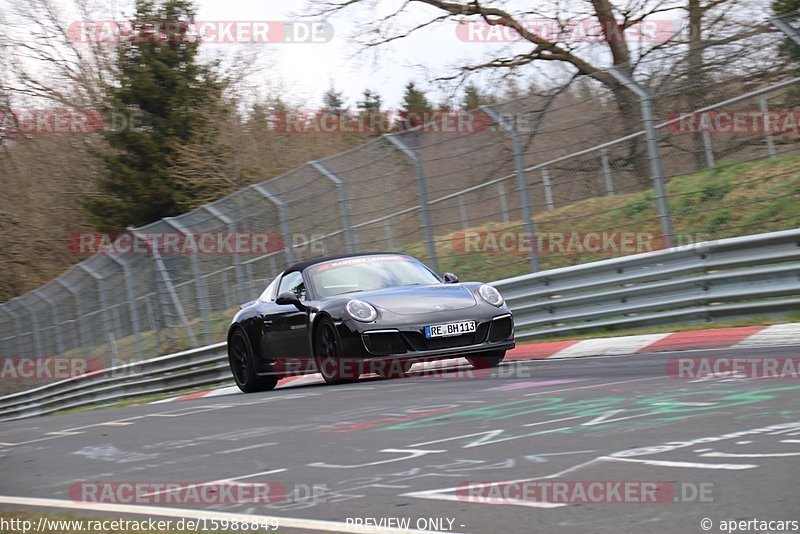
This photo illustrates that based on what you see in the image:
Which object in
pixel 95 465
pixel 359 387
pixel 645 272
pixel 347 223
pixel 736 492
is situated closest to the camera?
pixel 736 492

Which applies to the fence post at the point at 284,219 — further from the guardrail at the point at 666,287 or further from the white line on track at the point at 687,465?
the white line on track at the point at 687,465

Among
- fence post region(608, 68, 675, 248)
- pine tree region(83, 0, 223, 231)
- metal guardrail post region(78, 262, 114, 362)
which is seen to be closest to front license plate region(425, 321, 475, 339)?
fence post region(608, 68, 675, 248)

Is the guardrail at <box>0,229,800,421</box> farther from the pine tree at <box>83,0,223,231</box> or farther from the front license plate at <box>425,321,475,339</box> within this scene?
the pine tree at <box>83,0,223,231</box>

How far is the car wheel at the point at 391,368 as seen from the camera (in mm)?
9758

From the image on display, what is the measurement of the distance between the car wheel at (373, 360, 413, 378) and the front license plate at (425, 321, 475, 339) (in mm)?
366

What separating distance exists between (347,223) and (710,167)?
16.3 feet

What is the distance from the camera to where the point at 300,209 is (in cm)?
1548

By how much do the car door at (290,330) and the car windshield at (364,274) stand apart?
0.22 meters

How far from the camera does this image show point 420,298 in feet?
32.3

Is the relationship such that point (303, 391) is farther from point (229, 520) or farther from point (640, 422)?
point (229, 520)

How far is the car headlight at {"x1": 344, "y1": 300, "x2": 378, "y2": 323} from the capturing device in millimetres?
9586

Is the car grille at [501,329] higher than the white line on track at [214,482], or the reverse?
the car grille at [501,329]

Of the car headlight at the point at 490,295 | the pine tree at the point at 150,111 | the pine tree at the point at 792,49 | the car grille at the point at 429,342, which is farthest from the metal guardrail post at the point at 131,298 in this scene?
the pine tree at the point at 150,111

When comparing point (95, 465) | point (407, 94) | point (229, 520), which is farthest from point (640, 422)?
point (407, 94)
